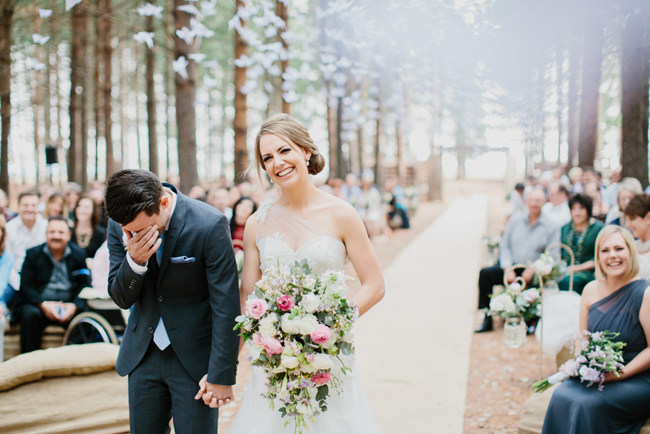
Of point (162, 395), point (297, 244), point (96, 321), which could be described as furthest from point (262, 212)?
point (96, 321)

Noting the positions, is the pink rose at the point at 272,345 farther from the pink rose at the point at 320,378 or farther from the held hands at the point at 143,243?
the held hands at the point at 143,243

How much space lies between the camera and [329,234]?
255 centimetres

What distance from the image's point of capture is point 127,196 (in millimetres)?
1945

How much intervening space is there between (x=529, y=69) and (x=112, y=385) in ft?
15.9

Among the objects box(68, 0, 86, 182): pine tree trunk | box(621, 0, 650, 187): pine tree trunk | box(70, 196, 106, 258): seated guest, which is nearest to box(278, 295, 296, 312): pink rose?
box(621, 0, 650, 187): pine tree trunk

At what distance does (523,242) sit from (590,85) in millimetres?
3860

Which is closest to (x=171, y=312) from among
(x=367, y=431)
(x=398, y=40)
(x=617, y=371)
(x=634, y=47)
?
(x=367, y=431)

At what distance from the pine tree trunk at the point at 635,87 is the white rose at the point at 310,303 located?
368cm

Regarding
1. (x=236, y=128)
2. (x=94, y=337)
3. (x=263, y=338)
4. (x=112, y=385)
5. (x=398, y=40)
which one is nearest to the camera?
(x=263, y=338)

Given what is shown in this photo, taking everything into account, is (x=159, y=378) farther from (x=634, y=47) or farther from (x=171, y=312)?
(x=634, y=47)

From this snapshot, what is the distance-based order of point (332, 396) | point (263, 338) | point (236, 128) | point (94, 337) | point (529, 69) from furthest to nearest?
point (236, 128)
point (529, 69)
point (94, 337)
point (332, 396)
point (263, 338)

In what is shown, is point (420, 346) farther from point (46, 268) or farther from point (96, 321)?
point (46, 268)

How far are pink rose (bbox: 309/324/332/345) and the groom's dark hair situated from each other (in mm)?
809

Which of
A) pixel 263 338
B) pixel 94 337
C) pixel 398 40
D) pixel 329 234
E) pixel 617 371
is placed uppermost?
pixel 398 40
